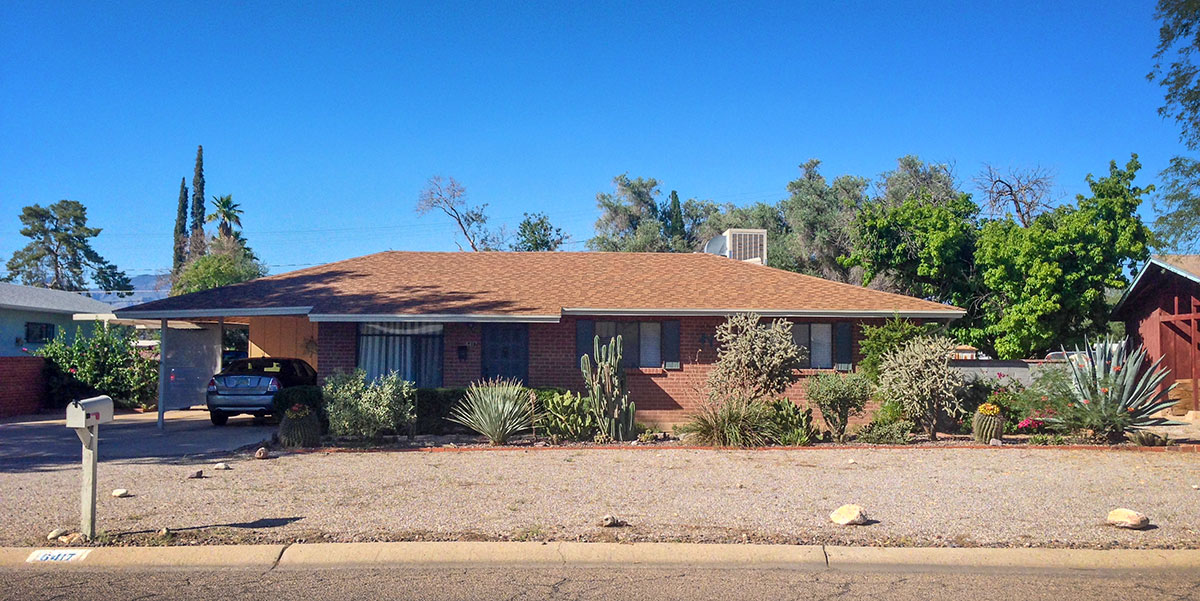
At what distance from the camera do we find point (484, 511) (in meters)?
9.07

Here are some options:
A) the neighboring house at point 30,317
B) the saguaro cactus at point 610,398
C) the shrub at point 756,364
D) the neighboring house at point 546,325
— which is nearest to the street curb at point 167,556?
the saguaro cactus at point 610,398

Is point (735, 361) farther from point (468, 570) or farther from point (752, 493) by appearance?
point (468, 570)

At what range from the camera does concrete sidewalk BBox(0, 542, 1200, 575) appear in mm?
7340

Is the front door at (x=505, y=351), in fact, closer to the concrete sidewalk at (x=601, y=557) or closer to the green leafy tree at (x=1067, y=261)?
the concrete sidewalk at (x=601, y=557)

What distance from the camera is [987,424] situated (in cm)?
1531

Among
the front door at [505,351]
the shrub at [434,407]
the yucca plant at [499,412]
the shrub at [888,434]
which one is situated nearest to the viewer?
the yucca plant at [499,412]

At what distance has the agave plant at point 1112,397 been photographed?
14.5 metres

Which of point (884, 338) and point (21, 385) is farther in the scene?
point (21, 385)

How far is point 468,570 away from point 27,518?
4677mm

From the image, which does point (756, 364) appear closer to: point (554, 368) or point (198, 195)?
point (554, 368)

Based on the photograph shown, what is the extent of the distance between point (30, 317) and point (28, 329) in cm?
44

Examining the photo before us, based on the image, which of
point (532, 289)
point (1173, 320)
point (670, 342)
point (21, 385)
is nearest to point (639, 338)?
point (670, 342)

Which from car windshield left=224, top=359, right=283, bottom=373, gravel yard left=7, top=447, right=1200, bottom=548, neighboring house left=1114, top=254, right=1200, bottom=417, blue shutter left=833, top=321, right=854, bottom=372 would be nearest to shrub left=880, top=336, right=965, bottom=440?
gravel yard left=7, top=447, right=1200, bottom=548

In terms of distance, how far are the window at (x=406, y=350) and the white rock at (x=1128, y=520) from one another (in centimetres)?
1292
